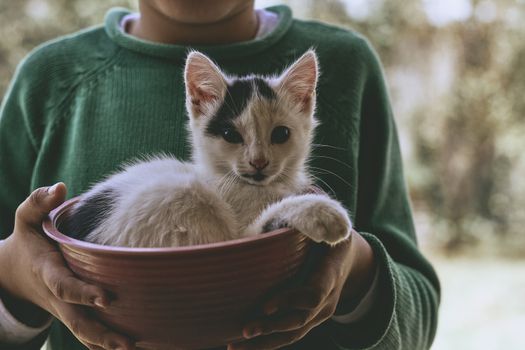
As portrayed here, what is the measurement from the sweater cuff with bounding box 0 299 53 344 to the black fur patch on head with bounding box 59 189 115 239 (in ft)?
0.89

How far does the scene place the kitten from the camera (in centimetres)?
72

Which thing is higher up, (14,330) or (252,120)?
(252,120)

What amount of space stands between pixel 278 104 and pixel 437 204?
2361 mm

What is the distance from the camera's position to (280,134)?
95 centimetres

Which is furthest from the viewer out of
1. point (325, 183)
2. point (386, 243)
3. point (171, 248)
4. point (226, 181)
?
point (386, 243)

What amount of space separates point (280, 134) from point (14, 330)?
625mm

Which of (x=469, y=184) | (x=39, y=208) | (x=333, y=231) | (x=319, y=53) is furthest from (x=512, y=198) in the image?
(x=39, y=208)

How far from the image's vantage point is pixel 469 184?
3055mm

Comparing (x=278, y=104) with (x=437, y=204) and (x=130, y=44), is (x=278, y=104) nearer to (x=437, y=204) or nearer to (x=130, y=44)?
(x=130, y=44)

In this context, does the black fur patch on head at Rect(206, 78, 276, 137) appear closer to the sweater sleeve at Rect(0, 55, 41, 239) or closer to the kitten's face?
the kitten's face

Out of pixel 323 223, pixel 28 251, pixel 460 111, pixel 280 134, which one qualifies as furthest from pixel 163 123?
pixel 460 111

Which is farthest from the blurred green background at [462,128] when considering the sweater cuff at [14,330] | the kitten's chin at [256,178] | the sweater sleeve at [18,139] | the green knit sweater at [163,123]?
the sweater cuff at [14,330]

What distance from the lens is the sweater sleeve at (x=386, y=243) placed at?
0.96 m

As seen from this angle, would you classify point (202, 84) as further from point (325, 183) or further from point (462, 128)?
point (462, 128)
